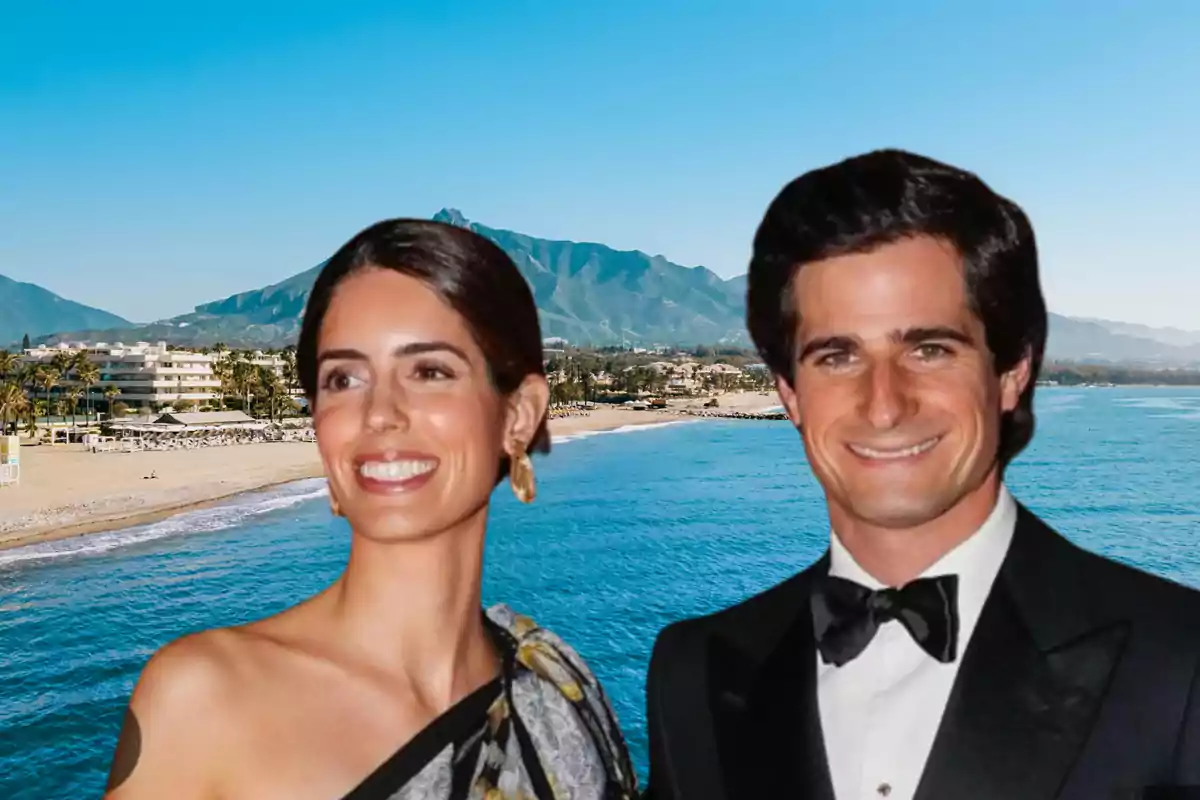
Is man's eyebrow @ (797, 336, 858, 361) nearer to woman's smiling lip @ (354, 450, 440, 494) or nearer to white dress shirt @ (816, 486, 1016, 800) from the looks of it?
white dress shirt @ (816, 486, 1016, 800)

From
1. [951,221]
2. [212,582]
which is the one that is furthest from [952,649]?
[212,582]

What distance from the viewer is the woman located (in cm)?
279

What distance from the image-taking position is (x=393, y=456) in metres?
2.98

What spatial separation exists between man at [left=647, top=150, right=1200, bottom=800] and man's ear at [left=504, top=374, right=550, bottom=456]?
2.75ft

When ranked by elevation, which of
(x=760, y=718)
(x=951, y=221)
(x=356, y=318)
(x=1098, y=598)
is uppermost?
(x=951, y=221)

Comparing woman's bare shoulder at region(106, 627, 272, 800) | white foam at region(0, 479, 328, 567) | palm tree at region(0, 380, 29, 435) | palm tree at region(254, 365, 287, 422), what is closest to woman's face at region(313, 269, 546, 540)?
woman's bare shoulder at region(106, 627, 272, 800)

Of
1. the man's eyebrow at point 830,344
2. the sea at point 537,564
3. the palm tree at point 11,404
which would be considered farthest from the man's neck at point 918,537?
the palm tree at point 11,404

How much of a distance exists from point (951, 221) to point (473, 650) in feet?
6.36

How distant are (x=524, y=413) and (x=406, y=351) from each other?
0.50m

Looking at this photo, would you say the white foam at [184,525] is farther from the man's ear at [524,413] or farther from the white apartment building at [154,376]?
the white apartment building at [154,376]

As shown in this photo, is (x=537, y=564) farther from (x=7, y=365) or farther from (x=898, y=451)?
(x=7, y=365)

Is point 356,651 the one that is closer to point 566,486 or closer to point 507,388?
point 507,388

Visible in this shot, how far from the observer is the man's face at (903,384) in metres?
2.64

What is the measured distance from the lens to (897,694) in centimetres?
272
